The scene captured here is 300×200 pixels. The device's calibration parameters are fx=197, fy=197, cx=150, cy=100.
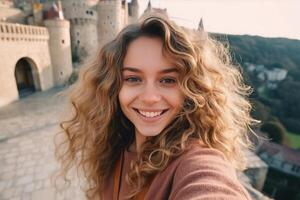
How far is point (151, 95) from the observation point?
1.12m

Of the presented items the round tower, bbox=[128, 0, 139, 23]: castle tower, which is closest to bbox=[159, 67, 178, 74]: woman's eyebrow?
the round tower

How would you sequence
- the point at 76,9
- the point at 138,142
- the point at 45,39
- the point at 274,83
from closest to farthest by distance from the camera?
the point at 138,142 → the point at 45,39 → the point at 76,9 → the point at 274,83

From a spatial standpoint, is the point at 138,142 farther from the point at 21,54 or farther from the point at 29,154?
the point at 21,54

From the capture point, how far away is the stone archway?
11641mm

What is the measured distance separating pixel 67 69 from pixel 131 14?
13907 mm

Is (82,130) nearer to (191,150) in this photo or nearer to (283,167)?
(191,150)

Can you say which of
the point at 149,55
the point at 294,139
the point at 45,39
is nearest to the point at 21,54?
the point at 45,39

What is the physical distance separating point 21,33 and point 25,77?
357 centimetres

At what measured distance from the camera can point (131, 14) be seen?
24047 mm

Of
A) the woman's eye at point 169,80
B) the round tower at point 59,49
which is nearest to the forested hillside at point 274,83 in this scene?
the round tower at point 59,49

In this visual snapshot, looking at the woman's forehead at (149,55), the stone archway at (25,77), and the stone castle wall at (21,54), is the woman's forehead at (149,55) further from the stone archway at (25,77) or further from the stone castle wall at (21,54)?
the stone archway at (25,77)

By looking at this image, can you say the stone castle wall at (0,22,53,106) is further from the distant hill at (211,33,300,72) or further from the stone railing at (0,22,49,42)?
the distant hill at (211,33,300,72)

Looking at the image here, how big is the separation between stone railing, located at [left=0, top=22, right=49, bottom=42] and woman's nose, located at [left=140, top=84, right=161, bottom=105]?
34.0ft

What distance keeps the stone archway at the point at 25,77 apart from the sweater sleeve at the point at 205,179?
12.7 metres
